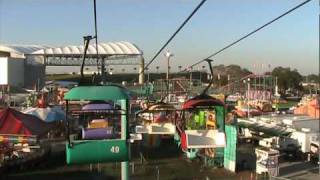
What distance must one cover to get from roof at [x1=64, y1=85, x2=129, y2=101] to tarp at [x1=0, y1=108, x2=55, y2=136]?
13.6 m

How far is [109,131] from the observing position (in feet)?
29.7

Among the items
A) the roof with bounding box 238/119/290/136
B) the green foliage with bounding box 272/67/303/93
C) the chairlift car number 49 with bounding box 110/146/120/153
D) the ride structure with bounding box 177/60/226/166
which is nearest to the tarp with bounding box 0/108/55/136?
the roof with bounding box 238/119/290/136

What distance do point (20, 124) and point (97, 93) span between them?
Answer: 1409 centimetres

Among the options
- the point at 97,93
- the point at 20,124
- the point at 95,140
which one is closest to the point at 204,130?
the point at 95,140

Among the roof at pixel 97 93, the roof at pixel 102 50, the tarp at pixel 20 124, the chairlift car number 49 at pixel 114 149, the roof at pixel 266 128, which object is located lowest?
the roof at pixel 266 128

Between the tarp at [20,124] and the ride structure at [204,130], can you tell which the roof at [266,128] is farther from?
the ride structure at [204,130]

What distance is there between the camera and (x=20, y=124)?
20.4 metres

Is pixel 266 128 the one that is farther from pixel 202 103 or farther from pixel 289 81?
pixel 289 81

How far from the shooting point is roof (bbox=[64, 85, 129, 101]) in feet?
23.3

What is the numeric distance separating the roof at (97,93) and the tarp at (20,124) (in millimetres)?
13621

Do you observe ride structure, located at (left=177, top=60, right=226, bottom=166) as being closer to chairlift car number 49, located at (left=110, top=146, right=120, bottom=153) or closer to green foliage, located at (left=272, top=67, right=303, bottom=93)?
chairlift car number 49, located at (left=110, top=146, right=120, bottom=153)

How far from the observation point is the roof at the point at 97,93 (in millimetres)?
7113

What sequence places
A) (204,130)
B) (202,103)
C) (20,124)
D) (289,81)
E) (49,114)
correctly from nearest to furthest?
(202,103), (204,130), (20,124), (49,114), (289,81)

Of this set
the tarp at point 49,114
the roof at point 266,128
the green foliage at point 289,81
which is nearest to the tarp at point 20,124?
the tarp at point 49,114
